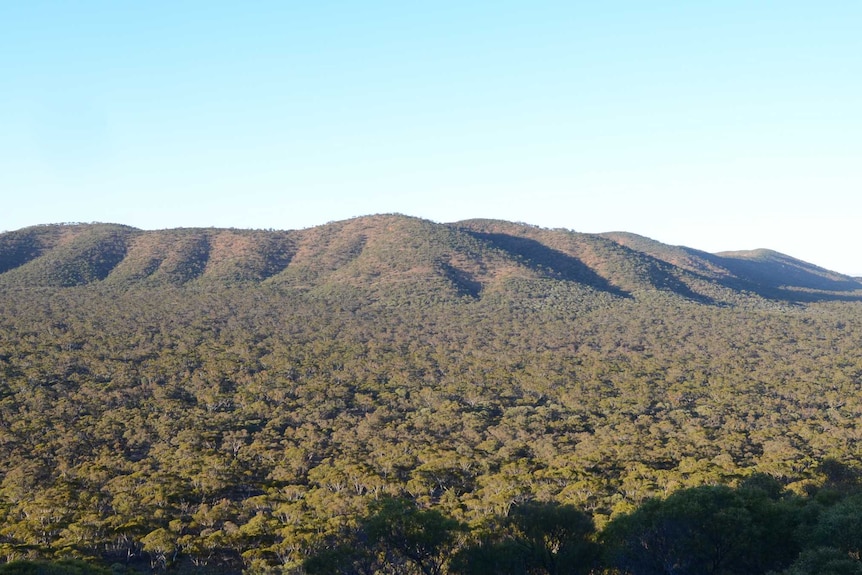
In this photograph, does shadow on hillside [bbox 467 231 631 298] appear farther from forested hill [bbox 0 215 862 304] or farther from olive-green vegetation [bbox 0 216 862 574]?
olive-green vegetation [bbox 0 216 862 574]

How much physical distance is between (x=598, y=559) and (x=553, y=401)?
4276 cm

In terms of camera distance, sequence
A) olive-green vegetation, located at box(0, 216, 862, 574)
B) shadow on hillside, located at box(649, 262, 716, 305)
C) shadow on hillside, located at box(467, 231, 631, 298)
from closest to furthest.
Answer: olive-green vegetation, located at box(0, 216, 862, 574) → shadow on hillside, located at box(649, 262, 716, 305) → shadow on hillside, located at box(467, 231, 631, 298)

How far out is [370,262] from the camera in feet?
481

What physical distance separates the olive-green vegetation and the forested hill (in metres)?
1.12

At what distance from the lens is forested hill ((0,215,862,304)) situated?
437ft

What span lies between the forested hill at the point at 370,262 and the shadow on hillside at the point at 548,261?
1.05 ft

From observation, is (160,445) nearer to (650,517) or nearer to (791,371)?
(650,517)

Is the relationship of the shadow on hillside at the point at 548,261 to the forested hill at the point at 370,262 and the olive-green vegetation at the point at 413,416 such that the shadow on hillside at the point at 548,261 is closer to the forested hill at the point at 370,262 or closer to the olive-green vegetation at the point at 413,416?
the forested hill at the point at 370,262

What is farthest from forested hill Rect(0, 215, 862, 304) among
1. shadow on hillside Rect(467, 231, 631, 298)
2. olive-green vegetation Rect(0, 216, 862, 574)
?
olive-green vegetation Rect(0, 216, 862, 574)

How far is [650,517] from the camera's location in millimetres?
29312

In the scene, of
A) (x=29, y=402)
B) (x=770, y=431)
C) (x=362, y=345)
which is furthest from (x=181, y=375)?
(x=770, y=431)

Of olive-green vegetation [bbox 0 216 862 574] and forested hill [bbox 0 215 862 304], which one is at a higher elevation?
forested hill [bbox 0 215 862 304]

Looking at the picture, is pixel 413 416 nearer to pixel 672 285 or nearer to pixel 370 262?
pixel 370 262

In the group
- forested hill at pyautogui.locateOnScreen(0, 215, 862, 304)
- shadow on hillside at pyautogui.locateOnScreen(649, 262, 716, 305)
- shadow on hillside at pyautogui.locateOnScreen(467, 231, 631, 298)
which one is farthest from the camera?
shadow on hillside at pyautogui.locateOnScreen(467, 231, 631, 298)
